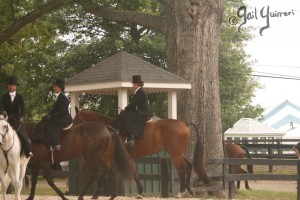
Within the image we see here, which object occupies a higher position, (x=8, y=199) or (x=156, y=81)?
(x=156, y=81)

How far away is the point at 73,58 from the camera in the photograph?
34.1 m

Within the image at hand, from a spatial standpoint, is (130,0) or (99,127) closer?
(99,127)

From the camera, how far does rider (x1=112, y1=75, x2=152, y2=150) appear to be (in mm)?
16266

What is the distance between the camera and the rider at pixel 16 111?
47.4ft

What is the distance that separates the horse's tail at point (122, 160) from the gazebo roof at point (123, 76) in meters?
4.43

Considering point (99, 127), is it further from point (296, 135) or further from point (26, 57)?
point (296, 135)

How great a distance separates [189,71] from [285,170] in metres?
12.3

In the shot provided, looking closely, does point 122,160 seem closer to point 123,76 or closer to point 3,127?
point 3,127

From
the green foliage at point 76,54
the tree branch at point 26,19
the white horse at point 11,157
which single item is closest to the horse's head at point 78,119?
the white horse at point 11,157

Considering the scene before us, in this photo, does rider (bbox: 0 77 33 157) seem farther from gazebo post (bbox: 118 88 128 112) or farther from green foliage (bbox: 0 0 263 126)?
green foliage (bbox: 0 0 263 126)

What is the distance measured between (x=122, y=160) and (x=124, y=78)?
4642 millimetres

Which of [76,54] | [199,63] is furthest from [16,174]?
[76,54]

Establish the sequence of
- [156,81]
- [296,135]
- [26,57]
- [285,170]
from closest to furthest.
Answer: [156,81], [285,170], [26,57], [296,135]

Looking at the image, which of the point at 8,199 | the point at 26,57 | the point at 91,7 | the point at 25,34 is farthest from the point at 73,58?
the point at 8,199
